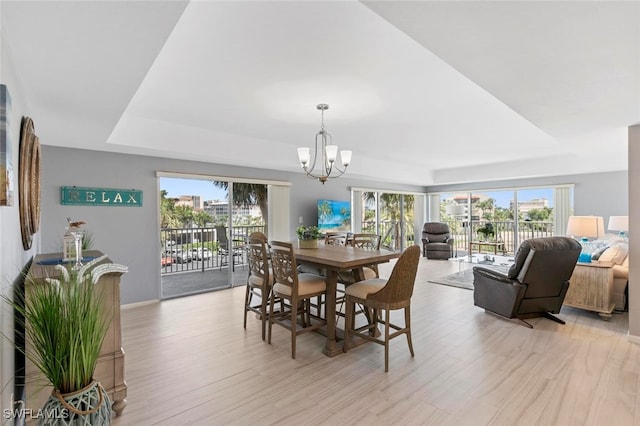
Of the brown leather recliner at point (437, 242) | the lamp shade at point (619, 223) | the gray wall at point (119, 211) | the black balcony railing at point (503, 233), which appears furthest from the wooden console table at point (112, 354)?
the black balcony railing at point (503, 233)

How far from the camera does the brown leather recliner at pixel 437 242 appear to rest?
8438 mm

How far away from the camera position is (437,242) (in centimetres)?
864

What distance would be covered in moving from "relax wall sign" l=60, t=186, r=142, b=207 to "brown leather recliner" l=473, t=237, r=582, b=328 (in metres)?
4.94

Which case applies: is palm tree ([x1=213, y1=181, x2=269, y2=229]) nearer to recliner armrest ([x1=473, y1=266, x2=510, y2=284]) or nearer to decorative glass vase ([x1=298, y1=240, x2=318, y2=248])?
decorative glass vase ([x1=298, y1=240, x2=318, y2=248])

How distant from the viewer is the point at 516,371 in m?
2.60

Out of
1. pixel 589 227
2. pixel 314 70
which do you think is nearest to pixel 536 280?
pixel 589 227

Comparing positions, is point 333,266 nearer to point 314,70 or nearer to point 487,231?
point 314,70

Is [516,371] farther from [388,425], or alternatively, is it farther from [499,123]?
[499,123]

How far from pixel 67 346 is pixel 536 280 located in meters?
4.16

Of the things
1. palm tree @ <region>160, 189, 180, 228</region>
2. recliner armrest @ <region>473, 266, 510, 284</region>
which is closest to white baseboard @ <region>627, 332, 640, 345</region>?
recliner armrest @ <region>473, 266, 510, 284</region>

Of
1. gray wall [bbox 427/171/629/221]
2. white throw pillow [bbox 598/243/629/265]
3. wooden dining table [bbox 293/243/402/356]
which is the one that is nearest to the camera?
wooden dining table [bbox 293/243/402/356]

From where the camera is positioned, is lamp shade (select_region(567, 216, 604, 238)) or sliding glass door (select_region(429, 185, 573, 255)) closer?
lamp shade (select_region(567, 216, 604, 238))

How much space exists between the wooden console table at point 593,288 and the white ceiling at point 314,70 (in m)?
1.65

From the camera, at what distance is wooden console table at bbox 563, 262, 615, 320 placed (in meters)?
3.77
